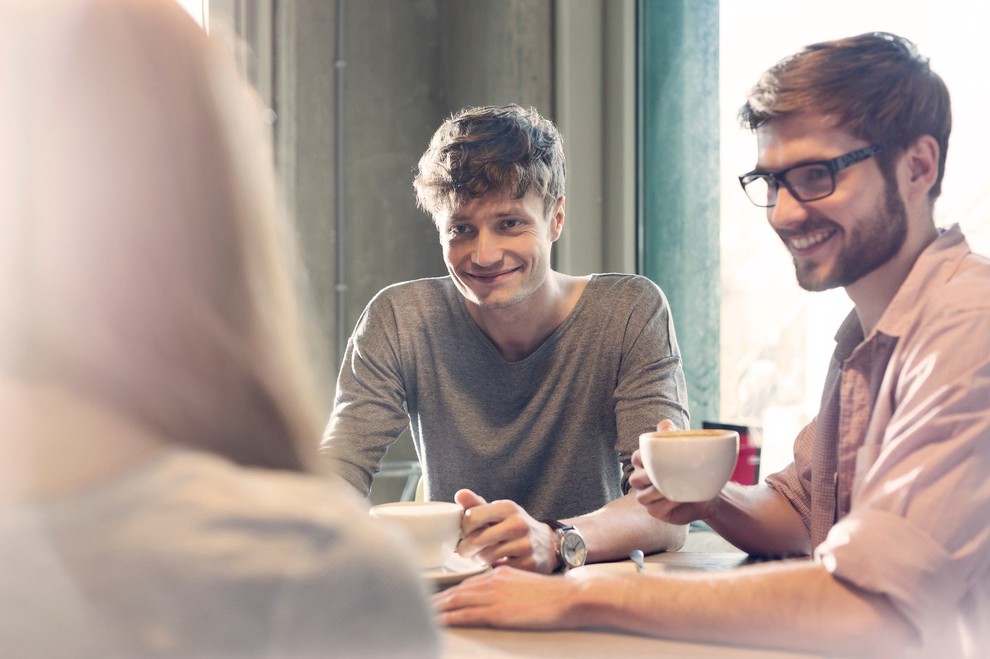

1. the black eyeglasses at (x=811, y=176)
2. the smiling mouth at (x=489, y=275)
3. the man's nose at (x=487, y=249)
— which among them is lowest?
the smiling mouth at (x=489, y=275)

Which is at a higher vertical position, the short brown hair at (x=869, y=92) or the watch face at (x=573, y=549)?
the short brown hair at (x=869, y=92)

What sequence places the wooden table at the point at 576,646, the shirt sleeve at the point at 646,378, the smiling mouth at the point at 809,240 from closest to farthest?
the wooden table at the point at 576,646 < the smiling mouth at the point at 809,240 < the shirt sleeve at the point at 646,378

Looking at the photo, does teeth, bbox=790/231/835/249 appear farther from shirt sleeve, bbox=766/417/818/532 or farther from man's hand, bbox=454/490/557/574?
man's hand, bbox=454/490/557/574

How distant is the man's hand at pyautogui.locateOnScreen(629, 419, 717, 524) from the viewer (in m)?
1.24

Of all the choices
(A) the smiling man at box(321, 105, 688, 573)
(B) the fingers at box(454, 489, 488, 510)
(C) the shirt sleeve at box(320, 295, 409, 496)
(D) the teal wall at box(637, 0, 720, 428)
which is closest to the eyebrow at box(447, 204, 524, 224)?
(A) the smiling man at box(321, 105, 688, 573)

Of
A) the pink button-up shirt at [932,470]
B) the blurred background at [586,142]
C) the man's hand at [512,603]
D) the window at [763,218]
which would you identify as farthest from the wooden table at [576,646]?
the blurred background at [586,142]

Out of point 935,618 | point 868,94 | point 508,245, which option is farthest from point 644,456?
point 508,245

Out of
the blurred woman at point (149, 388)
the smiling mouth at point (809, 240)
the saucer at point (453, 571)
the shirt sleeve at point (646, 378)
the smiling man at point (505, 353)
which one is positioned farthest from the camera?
the smiling man at point (505, 353)

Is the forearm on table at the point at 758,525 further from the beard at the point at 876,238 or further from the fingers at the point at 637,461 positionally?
the beard at the point at 876,238

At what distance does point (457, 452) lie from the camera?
1.82 metres

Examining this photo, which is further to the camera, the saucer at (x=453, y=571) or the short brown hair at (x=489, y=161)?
the short brown hair at (x=489, y=161)

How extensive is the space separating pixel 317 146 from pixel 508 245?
1.26 metres

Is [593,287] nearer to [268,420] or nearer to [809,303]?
[809,303]

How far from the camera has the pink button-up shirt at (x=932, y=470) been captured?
0.88 meters
